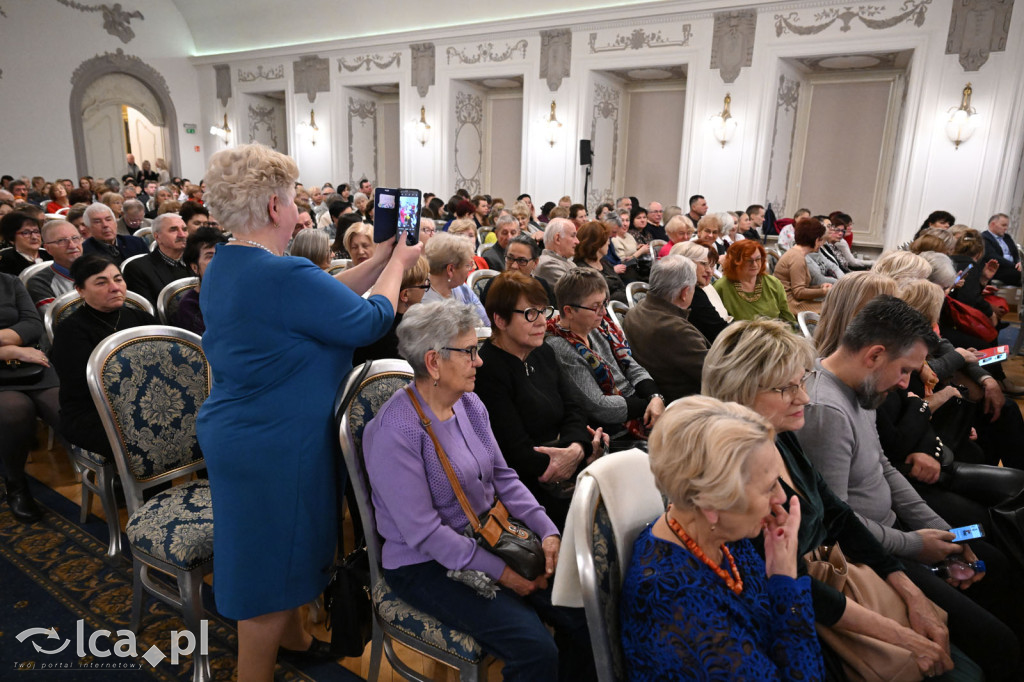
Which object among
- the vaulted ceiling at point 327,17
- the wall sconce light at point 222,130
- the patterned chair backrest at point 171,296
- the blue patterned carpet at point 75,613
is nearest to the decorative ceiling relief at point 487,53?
the vaulted ceiling at point 327,17

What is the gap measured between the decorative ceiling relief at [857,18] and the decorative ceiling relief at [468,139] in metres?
5.71

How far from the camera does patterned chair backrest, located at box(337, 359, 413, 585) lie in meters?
1.50

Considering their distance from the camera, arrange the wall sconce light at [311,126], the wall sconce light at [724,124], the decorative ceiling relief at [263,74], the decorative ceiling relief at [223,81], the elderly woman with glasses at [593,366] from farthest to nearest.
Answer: the decorative ceiling relief at [223,81], the decorative ceiling relief at [263,74], the wall sconce light at [311,126], the wall sconce light at [724,124], the elderly woman with glasses at [593,366]

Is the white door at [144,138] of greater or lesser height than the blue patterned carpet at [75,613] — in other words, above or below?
above

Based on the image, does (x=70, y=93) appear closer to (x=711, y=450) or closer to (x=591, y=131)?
(x=591, y=131)

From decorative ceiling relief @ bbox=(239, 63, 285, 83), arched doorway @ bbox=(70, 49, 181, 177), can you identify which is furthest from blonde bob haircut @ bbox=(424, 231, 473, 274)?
arched doorway @ bbox=(70, 49, 181, 177)

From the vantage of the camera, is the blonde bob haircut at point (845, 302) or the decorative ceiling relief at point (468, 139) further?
the decorative ceiling relief at point (468, 139)

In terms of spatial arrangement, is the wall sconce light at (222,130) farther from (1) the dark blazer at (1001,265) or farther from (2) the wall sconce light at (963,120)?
(1) the dark blazer at (1001,265)

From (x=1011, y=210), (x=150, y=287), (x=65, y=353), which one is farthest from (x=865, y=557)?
(x=1011, y=210)

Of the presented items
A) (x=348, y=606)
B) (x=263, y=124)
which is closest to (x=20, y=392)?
(x=348, y=606)

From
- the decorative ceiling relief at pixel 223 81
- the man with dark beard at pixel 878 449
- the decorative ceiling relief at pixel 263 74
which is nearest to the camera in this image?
the man with dark beard at pixel 878 449

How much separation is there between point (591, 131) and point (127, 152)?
11.5 meters

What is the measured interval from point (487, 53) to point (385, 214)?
1048 cm

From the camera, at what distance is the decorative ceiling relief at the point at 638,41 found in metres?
9.23
